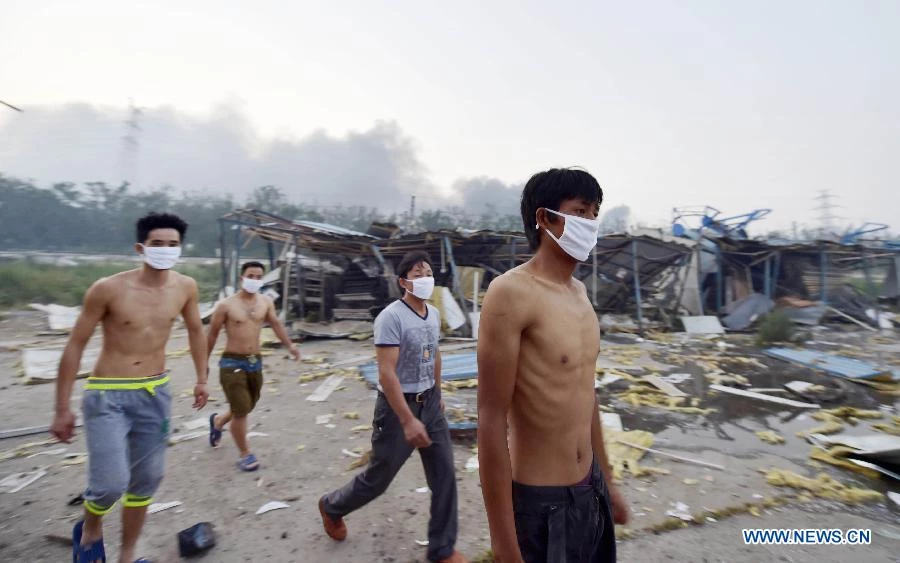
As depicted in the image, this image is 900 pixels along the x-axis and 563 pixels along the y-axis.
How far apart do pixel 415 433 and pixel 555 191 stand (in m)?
1.59

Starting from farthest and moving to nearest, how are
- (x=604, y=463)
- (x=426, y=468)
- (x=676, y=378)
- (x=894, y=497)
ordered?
(x=676, y=378) < (x=894, y=497) < (x=426, y=468) < (x=604, y=463)

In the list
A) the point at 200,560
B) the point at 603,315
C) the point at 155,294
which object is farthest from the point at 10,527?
the point at 603,315

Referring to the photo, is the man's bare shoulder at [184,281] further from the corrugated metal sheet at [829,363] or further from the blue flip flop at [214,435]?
the corrugated metal sheet at [829,363]

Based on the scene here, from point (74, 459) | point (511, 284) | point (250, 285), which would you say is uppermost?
point (511, 284)

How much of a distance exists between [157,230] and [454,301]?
8.83m

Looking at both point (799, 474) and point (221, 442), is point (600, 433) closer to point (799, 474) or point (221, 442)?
point (799, 474)

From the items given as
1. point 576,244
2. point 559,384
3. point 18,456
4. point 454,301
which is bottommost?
point 18,456

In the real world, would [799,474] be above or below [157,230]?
below

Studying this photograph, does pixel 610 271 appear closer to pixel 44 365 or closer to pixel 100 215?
pixel 44 365

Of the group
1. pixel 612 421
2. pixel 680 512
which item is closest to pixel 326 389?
pixel 612 421

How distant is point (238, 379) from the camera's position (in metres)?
3.89

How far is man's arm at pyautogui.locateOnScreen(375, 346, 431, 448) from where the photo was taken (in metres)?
2.48

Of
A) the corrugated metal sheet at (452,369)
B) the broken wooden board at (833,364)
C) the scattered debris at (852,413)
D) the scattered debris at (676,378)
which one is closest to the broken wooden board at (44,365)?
the corrugated metal sheet at (452,369)

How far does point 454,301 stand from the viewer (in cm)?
1131
